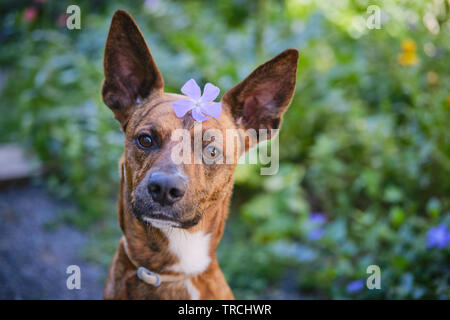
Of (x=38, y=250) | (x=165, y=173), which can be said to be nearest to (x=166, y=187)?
(x=165, y=173)

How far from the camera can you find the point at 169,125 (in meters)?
1.96

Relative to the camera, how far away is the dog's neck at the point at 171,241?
209 centimetres

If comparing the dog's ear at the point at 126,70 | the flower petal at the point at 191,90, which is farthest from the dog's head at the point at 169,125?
the flower petal at the point at 191,90

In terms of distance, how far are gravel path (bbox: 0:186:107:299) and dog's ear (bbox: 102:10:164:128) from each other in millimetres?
1755

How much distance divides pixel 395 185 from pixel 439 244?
3.84 feet

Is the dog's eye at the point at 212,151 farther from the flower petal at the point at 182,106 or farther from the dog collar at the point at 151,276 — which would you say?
the dog collar at the point at 151,276

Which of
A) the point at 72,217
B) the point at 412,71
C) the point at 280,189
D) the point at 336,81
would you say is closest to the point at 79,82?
the point at 72,217

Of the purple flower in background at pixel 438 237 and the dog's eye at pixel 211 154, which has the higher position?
the dog's eye at pixel 211 154

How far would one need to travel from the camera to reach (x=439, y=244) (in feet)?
9.41

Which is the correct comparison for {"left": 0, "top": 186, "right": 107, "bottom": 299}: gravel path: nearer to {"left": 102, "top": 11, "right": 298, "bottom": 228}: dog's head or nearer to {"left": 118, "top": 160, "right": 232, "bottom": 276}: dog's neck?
{"left": 118, "top": 160, "right": 232, "bottom": 276}: dog's neck

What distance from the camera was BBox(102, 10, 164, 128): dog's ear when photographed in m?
2.04

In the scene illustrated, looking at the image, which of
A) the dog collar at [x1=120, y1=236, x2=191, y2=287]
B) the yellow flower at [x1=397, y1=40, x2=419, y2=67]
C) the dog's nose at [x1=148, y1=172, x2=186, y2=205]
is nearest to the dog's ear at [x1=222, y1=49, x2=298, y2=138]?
the dog's nose at [x1=148, y1=172, x2=186, y2=205]

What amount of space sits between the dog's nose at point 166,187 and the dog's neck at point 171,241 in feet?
0.94
